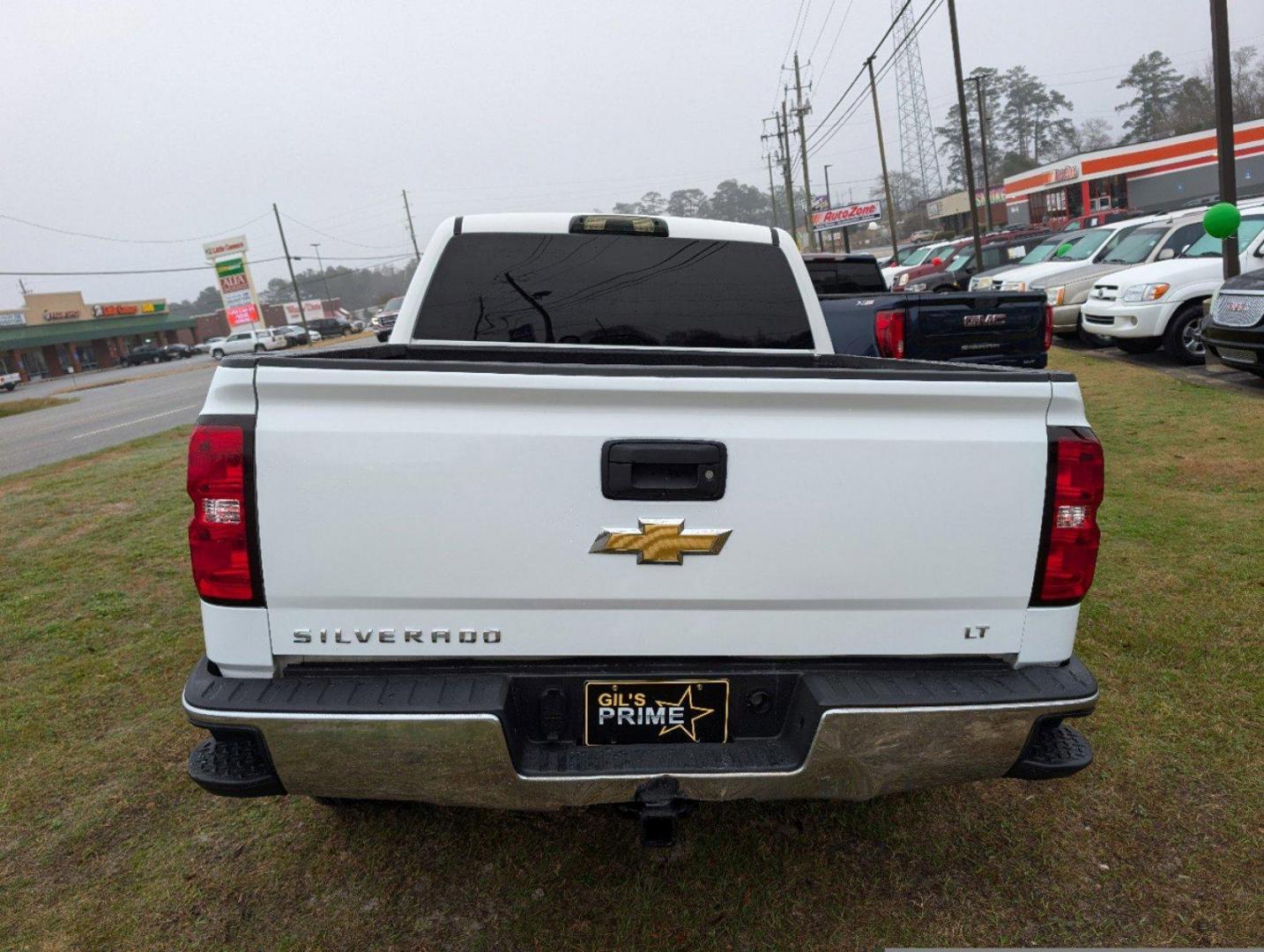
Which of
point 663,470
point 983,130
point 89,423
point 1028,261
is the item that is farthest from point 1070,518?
point 983,130

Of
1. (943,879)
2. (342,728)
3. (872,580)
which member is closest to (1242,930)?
(943,879)

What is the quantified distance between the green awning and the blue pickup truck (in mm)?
67442

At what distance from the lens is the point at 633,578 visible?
207cm

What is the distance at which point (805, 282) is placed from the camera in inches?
149

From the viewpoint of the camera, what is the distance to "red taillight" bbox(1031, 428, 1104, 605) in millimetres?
2100

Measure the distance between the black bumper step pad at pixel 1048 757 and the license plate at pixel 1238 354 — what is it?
27.0ft

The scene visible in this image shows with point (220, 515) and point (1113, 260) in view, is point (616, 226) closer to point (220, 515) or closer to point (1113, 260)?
point (220, 515)

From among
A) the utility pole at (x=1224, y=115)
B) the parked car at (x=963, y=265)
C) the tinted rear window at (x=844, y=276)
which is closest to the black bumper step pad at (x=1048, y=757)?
the tinted rear window at (x=844, y=276)

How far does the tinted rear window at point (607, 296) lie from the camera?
3.64 m

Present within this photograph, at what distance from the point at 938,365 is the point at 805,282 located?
1.21 m

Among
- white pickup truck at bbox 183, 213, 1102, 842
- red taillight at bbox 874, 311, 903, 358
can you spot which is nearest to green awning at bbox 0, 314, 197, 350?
red taillight at bbox 874, 311, 903, 358

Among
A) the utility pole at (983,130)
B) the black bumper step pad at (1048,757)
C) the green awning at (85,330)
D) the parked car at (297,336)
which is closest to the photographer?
the black bumper step pad at (1048,757)

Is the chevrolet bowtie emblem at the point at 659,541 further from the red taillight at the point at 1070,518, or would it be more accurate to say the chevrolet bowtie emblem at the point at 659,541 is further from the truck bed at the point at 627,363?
the red taillight at the point at 1070,518

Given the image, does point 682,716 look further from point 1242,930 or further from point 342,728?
point 1242,930
